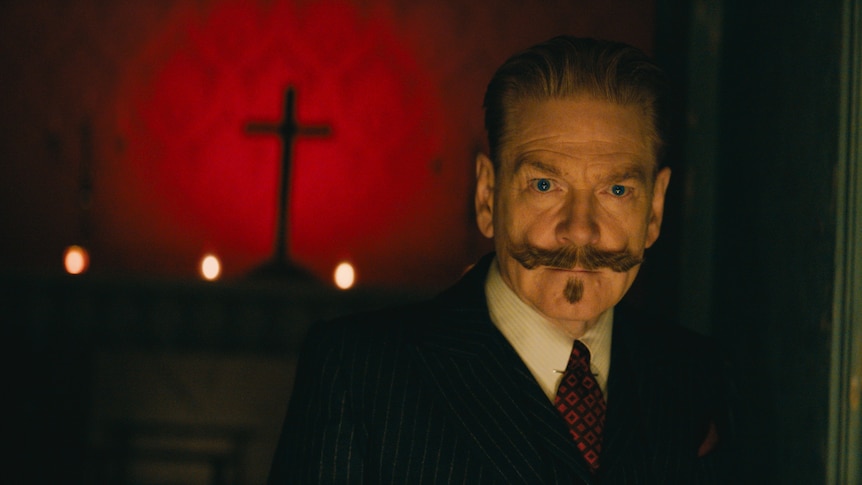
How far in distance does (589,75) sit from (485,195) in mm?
200

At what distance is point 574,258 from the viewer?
0.94 metres

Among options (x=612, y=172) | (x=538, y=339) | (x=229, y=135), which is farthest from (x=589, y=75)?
(x=229, y=135)

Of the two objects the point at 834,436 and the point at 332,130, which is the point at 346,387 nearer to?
the point at 834,436

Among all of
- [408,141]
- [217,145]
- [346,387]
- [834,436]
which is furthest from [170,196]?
[834,436]

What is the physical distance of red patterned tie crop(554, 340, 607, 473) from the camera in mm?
994

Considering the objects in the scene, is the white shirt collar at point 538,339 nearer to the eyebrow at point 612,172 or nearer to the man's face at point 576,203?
the man's face at point 576,203

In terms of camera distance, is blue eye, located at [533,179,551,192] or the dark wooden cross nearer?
blue eye, located at [533,179,551,192]

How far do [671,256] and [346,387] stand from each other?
108 centimetres

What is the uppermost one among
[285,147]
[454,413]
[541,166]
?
[285,147]

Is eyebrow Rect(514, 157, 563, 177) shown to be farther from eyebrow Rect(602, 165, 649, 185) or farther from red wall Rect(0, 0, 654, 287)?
red wall Rect(0, 0, 654, 287)

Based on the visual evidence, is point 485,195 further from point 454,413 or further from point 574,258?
point 454,413

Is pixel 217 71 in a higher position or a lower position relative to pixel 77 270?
higher

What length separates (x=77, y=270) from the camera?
100 inches

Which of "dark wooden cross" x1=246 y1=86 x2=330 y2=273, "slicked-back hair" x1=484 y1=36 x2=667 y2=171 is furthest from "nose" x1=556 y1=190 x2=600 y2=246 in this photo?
"dark wooden cross" x1=246 y1=86 x2=330 y2=273
